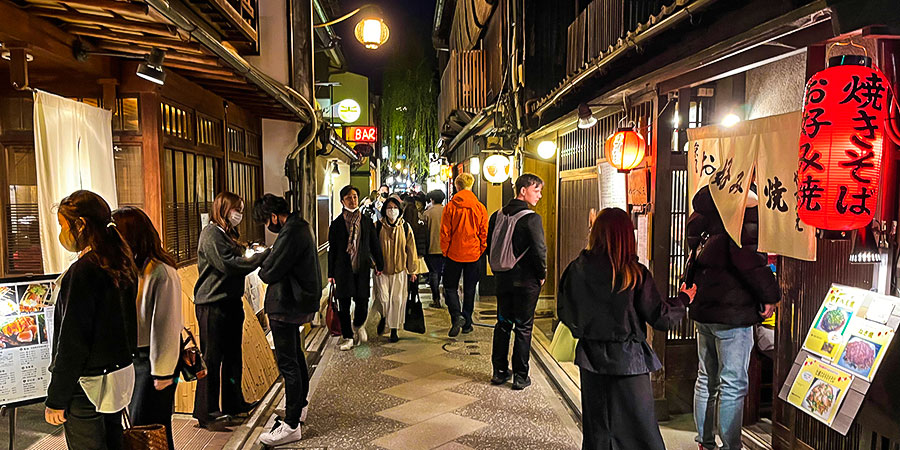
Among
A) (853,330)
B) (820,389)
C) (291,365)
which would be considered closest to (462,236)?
(291,365)

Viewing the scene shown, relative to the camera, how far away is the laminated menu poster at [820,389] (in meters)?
4.04

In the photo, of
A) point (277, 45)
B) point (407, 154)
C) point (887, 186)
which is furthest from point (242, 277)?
point (407, 154)

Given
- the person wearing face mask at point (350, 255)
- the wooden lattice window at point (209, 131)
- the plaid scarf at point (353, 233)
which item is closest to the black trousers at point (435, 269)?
the person wearing face mask at point (350, 255)

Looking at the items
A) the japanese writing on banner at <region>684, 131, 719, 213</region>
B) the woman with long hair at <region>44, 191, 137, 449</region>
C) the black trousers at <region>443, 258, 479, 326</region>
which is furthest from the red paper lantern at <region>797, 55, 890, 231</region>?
the black trousers at <region>443, 258, 479, 326</region>

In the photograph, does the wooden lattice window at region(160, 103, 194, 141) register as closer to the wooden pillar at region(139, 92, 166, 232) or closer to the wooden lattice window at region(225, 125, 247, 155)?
the wooden pillar at region(139, 92, 166, 232)

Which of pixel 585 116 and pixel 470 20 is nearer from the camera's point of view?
pixel 585 116

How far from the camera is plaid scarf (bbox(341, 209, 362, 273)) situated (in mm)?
9617

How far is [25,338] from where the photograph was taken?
165 inches

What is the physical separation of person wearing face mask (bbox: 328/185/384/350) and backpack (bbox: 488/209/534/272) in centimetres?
284

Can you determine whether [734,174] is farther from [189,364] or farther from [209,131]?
[209,131]

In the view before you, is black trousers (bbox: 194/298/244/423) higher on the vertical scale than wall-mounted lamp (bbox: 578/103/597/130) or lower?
lower

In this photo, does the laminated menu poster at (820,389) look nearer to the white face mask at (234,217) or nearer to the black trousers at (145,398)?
Result: the black trousers at (145,398)

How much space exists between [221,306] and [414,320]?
5258 mm

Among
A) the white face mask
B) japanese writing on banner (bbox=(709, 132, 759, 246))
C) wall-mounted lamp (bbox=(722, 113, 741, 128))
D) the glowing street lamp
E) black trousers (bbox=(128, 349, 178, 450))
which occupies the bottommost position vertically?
black trousers (bbox=(128, 349, 178, 450))
